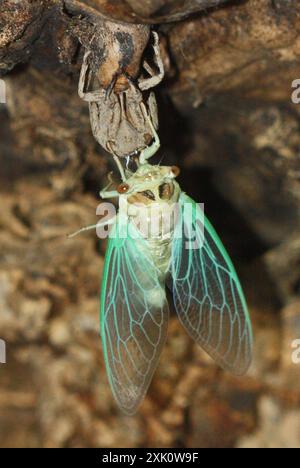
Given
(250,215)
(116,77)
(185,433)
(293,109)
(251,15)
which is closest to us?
(116,77)

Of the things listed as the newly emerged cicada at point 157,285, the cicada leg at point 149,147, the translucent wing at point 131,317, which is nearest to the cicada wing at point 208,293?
the newly emerged cicada at point 157,285

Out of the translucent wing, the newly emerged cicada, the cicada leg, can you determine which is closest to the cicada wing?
the newly emerged cicada

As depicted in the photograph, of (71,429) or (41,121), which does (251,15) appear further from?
(71,429)

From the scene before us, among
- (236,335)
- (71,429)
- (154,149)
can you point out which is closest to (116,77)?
(154,149)

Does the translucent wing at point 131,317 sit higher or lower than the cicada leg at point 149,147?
lower

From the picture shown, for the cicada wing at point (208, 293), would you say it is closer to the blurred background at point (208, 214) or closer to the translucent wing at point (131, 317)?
the translucent wing at point (131, 317)

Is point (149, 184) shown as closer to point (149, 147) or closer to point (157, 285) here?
point (149, 147)

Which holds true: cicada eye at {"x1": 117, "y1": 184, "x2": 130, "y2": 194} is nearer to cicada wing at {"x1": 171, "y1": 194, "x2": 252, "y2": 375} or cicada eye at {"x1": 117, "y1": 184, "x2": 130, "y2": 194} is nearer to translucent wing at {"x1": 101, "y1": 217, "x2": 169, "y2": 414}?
translucent wing at {"x1": 101, "y1": 217, "x2": 169, "y2": 414}
